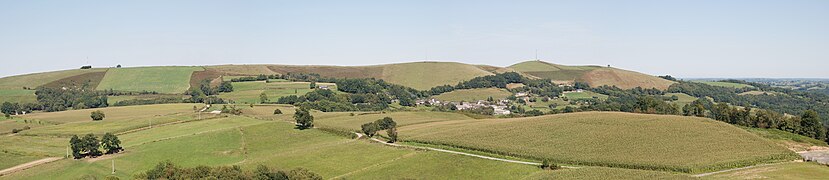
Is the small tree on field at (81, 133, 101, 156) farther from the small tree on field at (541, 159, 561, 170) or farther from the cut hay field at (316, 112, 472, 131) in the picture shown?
the small tree on field at (541, 159, 561, 170)

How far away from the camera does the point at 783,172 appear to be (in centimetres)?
6569

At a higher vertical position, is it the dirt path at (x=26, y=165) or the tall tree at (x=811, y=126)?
the tall tree at (x=811, y=126)

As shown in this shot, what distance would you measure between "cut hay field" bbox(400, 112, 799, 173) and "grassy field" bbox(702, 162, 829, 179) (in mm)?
3250

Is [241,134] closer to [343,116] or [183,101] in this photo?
[343,116]

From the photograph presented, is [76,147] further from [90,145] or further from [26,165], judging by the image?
[26,165]

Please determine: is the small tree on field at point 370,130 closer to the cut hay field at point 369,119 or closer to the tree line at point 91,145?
the cut hay field at point 369,119

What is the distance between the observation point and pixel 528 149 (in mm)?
86562

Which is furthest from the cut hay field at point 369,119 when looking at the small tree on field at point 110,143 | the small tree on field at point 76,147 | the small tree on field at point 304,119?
the small tree on field at point 76,147

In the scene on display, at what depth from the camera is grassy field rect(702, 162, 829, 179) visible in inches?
2494

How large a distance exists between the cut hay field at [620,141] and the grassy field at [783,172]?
10.7ft

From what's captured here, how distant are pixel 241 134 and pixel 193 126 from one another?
15.8 metres


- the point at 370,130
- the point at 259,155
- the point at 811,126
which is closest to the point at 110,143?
the point at 259,155

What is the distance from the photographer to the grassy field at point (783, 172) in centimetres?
6334

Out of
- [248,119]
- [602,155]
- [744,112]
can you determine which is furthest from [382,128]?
[744,112]
